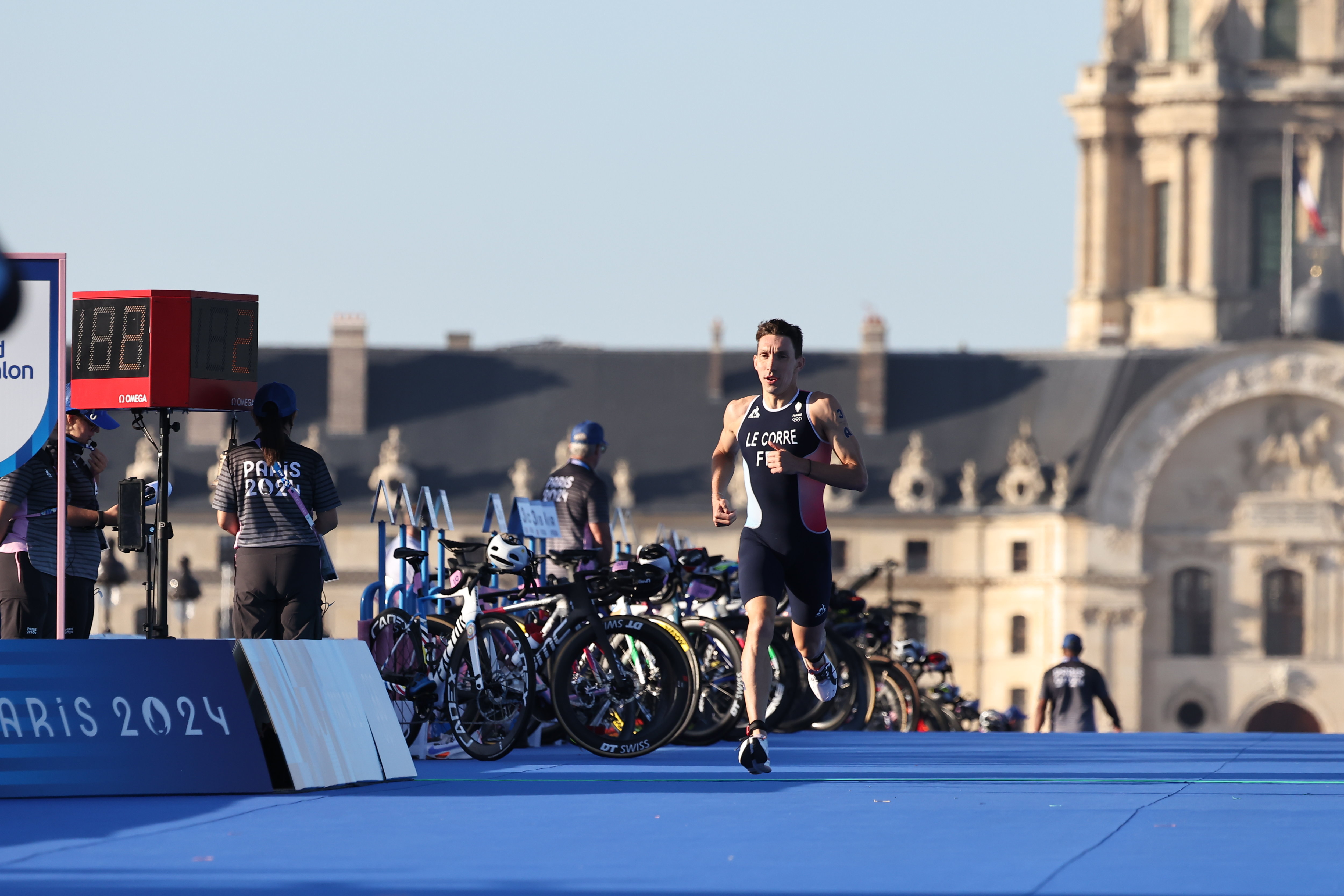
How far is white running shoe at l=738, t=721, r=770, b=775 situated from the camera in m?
12.3

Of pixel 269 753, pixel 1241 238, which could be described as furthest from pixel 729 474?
pixel 1241 238

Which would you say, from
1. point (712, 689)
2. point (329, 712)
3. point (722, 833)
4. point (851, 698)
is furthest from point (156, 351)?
point (851, 698)

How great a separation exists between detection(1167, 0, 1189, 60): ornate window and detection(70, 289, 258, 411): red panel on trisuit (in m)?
85.5

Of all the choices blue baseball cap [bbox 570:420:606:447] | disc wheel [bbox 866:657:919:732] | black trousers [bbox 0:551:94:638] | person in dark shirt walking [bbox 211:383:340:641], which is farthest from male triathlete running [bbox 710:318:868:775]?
disc wheel [bbox 866:657:919:732]

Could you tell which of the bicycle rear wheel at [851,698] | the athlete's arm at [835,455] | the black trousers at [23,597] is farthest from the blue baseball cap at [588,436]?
the athlete's arm at [835,455]

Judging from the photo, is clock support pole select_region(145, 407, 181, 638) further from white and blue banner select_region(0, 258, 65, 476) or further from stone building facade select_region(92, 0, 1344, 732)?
stone building facade select_region(92, 0, 1344, 732)

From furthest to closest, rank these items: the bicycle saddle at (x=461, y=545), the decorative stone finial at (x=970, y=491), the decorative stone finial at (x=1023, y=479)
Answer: the decorative stone finial at (x=970, y=491)
the decorative stone finial at (x=1023, y=479)
the bicycle saddle at (x=461, y=545)

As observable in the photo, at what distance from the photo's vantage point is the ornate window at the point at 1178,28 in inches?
3775

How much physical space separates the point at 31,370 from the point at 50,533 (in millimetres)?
2212

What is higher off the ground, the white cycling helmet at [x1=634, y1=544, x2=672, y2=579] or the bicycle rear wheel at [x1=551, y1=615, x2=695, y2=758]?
the white cycling helmet at [x1=634, y1=544, x2=672, y2=579]

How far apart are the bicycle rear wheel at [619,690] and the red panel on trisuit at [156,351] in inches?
87.4

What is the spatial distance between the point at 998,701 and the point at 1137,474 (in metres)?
8.29

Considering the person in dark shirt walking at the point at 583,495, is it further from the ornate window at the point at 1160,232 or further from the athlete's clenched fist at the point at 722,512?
the ornate window at the point at 1160,232

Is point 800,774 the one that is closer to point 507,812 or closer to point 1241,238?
point 507,812
